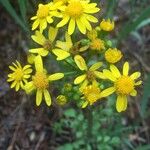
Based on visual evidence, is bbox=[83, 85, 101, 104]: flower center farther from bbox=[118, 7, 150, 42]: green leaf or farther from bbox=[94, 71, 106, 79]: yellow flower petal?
bbox=[118, 7, 150, 42]: green leaf

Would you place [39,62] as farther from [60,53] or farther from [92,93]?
[92,93]

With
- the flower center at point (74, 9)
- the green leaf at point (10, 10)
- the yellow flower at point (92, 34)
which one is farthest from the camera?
the green leaf at point (10, 10)

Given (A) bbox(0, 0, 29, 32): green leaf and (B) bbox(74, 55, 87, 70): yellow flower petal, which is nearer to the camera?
(B) bbox(74, 55, 87, 70): yellow flower petal

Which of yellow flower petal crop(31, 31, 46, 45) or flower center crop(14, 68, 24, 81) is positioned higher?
yellow flower petal crop(31, 31, 46, 45)

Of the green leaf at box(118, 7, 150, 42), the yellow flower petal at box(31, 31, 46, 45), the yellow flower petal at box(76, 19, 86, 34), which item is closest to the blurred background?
the green leaf at box(118, 7, 150, 42)

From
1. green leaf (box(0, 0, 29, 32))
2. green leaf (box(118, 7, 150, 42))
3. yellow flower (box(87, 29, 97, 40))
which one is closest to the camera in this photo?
yellow flower (box(87, 29, 97, 40))

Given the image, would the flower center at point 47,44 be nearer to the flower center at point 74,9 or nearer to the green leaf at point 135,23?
the flower center at point 74,9

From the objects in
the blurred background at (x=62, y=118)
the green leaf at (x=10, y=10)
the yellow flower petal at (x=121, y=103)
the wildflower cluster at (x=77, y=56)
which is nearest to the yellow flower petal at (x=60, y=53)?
the wildflower cluster at (x=77, y=56)

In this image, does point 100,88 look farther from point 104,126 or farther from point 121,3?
point 121,3
